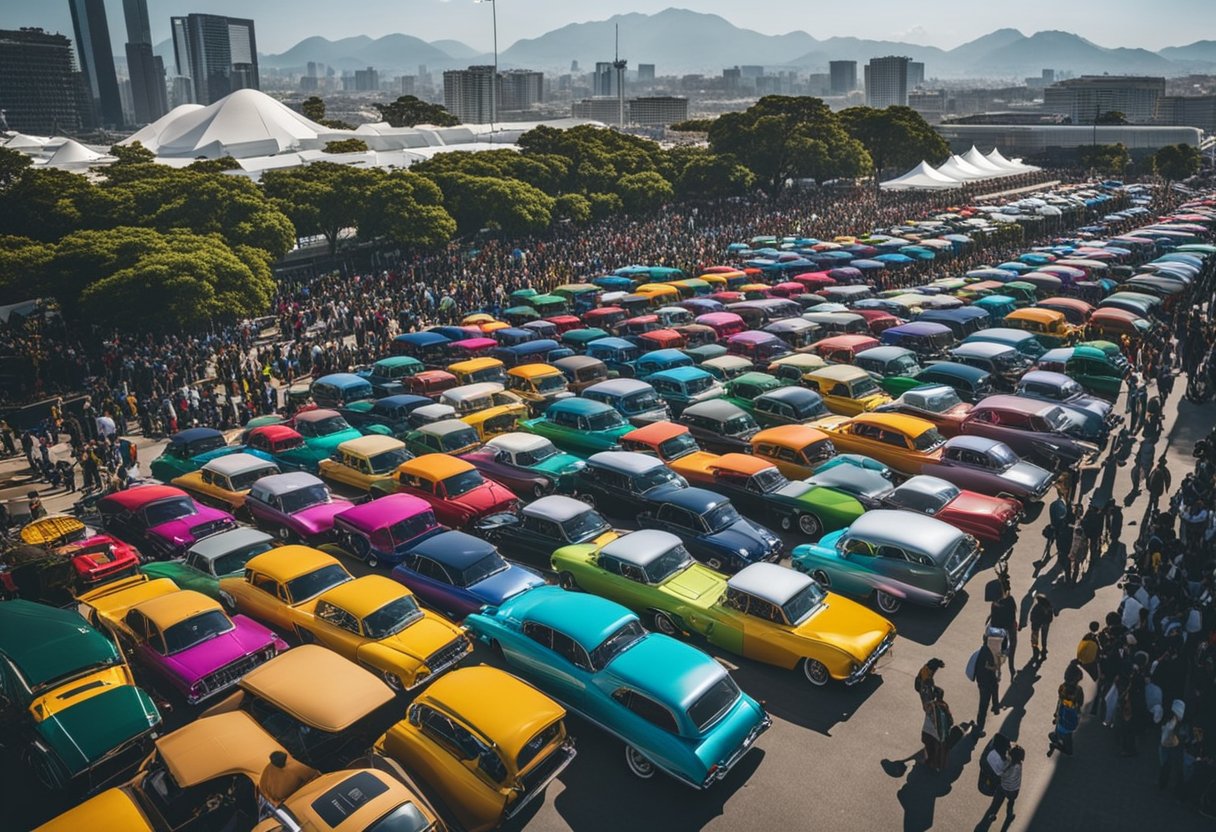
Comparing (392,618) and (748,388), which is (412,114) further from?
(392,618)

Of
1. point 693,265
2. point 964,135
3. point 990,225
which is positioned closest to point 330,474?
point 693,265

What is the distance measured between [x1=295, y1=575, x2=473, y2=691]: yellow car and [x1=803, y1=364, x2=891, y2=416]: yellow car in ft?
44.3

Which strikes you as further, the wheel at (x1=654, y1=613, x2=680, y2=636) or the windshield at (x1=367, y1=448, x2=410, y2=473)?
the windshield at (x1=367, y1=448, x2=410, y2=473)

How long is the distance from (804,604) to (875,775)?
2804mm

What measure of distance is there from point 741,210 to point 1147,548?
54585 millimetres

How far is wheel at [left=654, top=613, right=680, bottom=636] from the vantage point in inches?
524

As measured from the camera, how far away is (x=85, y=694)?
35.7 feet

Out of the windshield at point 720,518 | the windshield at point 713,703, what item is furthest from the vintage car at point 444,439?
the windshield at point 713,703

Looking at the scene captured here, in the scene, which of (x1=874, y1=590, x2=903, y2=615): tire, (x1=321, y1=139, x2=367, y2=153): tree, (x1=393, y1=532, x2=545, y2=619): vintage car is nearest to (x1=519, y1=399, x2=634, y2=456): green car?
(x1=393, y1=532, x2=545, y2=619): vintage car

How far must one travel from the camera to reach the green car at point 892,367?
2370 centimetres

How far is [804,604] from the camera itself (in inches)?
496

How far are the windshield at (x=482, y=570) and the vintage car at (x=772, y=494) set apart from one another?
549 cm

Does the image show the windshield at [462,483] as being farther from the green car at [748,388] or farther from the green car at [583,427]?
the green car at [748,388]

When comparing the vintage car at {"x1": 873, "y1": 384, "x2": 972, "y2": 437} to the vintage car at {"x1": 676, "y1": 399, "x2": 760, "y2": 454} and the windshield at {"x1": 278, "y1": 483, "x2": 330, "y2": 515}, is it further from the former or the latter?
the windshield at {"x1": 278, "y1": 483, "x2": 330, "y2": 515}
